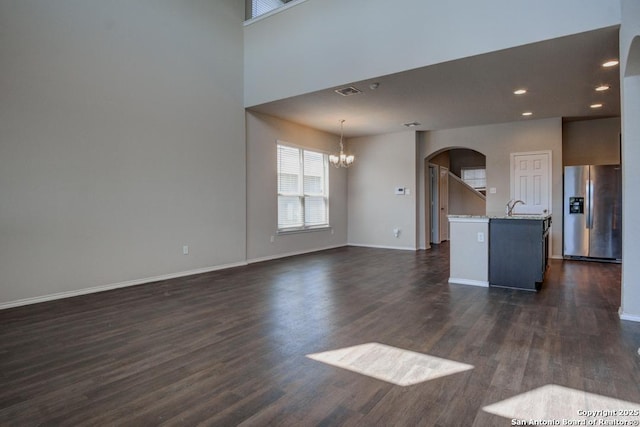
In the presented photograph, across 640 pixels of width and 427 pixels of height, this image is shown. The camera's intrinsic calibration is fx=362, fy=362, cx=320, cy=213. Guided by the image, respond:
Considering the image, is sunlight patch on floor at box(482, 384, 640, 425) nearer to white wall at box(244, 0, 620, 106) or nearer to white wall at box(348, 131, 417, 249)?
white wall at box(244, 0, 620, 106)

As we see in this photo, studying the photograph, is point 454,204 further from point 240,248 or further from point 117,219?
point 117,219

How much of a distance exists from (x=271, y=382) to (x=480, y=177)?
13855mm

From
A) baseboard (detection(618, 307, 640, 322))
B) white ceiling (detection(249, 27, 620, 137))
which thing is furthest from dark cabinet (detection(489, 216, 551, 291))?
white ceiling (detection(249, 27, 620, 137))

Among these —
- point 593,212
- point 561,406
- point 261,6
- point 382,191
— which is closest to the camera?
point 561,406

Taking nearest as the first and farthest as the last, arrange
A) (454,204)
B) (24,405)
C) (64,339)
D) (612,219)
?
(24,405) → (64,339) → (612,219) → (454,204)

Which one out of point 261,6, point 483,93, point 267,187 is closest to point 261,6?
point 261,6

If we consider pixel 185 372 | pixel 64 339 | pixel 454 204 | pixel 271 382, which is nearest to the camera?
pixel 271 382

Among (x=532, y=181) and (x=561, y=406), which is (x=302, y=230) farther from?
(x=561, y=406)

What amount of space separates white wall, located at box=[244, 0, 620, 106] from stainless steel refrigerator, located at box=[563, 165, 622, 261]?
157 inches

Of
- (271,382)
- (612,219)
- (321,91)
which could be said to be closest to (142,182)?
(321,91)

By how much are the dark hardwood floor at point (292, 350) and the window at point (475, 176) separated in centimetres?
985

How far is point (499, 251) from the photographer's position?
15.5ft

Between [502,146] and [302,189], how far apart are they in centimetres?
435

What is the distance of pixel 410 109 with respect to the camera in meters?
6.53
